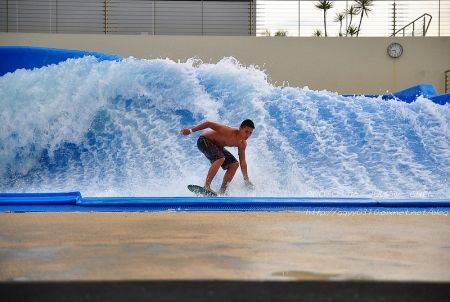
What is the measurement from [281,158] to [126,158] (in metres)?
1.50

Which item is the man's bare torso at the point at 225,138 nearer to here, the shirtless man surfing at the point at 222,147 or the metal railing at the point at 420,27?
the shirtless man surfing at the point at 222,147

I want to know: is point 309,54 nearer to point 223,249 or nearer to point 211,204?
point 211,204

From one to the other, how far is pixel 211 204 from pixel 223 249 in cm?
212

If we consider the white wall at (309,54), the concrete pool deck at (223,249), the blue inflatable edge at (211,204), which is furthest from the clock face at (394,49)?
the concrete pool deck at (223,249)

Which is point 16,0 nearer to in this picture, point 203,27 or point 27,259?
point 203,27

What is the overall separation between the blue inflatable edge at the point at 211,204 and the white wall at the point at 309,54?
6495mm

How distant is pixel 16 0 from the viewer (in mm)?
11016

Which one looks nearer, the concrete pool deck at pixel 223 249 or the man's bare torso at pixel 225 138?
the concrete pool deck at pixel 223 249

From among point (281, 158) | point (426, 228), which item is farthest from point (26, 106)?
point (426, 228)

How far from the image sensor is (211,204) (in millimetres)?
4105

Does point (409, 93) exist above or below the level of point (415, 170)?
above

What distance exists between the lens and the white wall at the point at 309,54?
34.2 ft

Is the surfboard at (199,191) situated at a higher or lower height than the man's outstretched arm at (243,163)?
lower

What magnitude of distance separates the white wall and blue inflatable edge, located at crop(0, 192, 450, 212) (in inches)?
256
